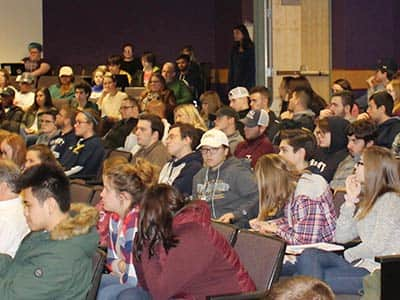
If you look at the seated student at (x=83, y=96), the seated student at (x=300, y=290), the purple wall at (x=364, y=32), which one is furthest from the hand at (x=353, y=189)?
the seated student at (x=83, y=96)

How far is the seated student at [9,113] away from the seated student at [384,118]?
4.81 metres

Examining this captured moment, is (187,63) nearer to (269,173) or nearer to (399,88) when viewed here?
(399,88)

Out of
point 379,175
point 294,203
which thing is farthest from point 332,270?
point 294,203

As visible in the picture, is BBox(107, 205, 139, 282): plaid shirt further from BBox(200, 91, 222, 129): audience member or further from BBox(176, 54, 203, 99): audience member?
BBox(176, 54, 203, 99): audience member

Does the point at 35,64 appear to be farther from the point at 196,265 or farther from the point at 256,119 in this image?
the point at 196,265

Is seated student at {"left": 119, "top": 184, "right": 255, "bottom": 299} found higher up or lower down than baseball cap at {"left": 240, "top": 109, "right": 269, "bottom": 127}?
lower down

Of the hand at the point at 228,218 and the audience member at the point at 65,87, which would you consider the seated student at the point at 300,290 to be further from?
the audience member at the point at 65,87

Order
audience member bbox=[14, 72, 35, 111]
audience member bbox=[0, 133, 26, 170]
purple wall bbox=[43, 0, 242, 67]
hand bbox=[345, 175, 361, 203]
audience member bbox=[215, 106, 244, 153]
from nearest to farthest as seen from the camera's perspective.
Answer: hand bbox=[345, 175, 361, 203]
audience member bbox=[0, 133, 26, 170]
audience member bbox=[215, 106, 244, 153]
audience member bbox=[14, 72, 35, 111]
purple wall bbox=[43, 0, 242, 67]

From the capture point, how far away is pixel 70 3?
53.5ft

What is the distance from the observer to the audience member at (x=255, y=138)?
7430 mm

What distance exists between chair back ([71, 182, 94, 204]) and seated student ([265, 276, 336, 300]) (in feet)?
13.2

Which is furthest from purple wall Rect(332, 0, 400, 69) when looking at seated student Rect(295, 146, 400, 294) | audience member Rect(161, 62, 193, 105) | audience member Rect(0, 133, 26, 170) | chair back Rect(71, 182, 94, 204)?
seated student Rect(295, 146, 400, 294)

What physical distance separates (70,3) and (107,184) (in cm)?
1179

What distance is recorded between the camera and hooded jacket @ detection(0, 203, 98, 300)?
379 cm
